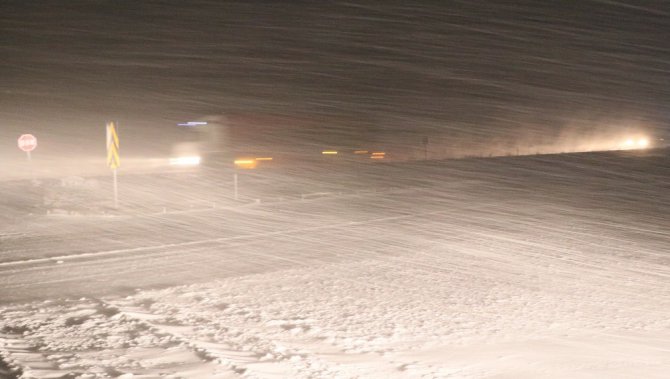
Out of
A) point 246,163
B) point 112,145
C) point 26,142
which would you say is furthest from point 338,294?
point 246,163

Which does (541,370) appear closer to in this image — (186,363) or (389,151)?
(186,363)

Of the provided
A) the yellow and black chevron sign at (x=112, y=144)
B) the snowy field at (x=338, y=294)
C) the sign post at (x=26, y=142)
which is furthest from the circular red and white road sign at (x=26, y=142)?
the snowy field at (x=338, y=294)

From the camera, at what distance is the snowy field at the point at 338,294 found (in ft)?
20.1

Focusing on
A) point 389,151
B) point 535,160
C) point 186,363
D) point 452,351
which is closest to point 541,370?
point 452,351

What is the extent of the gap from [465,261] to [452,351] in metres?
4.73

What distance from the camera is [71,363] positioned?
19.8ft

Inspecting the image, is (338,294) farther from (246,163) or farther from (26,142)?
(246,163)

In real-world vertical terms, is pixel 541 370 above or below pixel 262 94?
below

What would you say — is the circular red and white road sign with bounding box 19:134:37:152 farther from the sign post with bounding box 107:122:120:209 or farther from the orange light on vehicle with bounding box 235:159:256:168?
the orange light on vehicle with bounding box 235:159:256:168

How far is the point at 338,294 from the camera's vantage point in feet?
28.5

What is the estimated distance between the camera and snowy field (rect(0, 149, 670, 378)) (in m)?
6.13

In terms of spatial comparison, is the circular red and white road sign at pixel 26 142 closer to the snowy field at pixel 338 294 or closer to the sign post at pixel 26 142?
the sign post at pixel 26 142

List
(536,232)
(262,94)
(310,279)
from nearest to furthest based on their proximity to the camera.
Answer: (310,279), (536,232), (262,94)

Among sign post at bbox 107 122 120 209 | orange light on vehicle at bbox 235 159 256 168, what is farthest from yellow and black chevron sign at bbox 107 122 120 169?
orange light on vehicle at bbox 235 159 256 168
